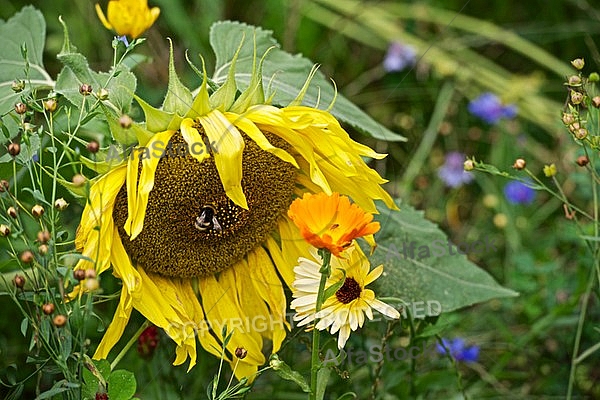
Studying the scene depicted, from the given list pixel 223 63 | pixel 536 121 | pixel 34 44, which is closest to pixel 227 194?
pixel 223 63

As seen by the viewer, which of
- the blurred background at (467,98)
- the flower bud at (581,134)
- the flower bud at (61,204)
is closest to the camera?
the flower bud at (61,204)

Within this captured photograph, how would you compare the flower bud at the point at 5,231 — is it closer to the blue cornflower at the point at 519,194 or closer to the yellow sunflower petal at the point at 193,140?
the yellow sunflower petal at the point at 193,140

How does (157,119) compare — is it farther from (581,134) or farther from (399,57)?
(399,57)

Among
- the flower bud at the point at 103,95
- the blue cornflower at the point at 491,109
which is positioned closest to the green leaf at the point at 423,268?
the flower bud at the point at 103,95

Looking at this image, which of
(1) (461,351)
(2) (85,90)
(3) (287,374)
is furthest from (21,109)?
(1) (461,351)

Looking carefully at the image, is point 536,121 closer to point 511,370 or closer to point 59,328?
point 511,370
